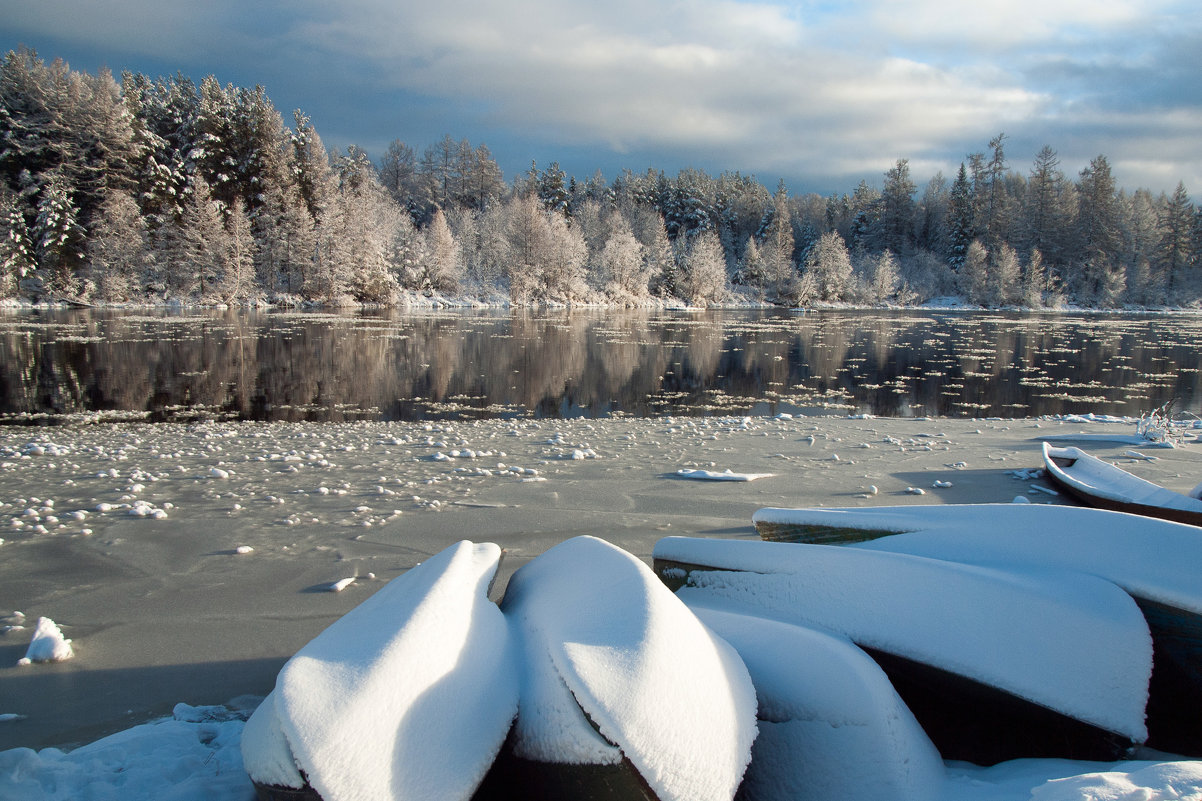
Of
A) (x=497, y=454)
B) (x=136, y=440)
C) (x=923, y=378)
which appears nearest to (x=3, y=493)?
(x=136, y=440)

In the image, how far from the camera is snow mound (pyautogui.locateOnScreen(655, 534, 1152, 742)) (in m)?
1.89

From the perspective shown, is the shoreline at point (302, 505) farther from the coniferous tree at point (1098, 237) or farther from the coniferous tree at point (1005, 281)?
the coniferous tree at point (1098, 237)

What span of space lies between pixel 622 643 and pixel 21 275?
2086 inches

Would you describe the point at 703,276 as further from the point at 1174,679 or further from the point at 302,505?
the point at 1174,679

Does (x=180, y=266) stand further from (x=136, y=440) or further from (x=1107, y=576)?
(x=1107, y=576)

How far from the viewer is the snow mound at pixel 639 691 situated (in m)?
1.42

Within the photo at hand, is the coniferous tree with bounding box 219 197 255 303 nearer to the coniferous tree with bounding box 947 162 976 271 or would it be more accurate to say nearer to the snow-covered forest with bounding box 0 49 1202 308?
the snow-covered forest with bounding box 0 49 1202 308

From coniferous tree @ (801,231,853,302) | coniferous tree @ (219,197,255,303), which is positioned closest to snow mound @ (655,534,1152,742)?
coniferous tree @ (219,197,255,303)

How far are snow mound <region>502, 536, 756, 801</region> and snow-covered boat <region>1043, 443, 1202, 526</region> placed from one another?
3.94 m

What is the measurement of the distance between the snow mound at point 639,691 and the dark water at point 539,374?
9.80 metres

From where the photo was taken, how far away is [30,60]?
44469mm

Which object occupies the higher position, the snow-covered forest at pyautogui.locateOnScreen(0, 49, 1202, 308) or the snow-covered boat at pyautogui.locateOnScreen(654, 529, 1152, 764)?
the snow-covered forest at pyautogui.locateOnScreen(0, 49, 1202, 308)

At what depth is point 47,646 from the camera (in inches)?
104

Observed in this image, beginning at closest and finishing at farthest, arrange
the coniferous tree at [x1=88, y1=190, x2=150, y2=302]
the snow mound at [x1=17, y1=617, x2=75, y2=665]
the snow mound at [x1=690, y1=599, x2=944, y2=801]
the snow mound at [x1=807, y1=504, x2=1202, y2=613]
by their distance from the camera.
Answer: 1. the snow mound at [x1=690, y1=599, x2=944, y2=801]
2. the snow mound at [x1=807, y1=504, x2=1202, y2=613]
3. the snow mound at [x1=17, y1=617, x2=75, y2=665]
4. the coniferous tree at [x1=88, y1=190, x2=150, y2=302]
